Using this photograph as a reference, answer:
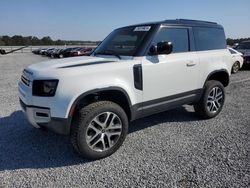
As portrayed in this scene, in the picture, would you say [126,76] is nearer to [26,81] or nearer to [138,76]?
[138,76]

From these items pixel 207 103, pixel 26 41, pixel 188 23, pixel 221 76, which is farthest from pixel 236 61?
pixel 26 41

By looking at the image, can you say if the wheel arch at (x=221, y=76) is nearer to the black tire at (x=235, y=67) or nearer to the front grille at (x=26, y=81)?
the front grille at (x=26, y=81)

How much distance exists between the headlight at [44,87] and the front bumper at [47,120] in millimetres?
199

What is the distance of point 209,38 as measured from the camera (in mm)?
5250

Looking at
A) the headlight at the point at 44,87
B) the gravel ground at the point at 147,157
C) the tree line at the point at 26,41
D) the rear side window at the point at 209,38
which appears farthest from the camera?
the tree line at the point at 26,41

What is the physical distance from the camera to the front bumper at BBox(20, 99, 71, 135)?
3.37m

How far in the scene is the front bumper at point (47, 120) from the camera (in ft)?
11.0

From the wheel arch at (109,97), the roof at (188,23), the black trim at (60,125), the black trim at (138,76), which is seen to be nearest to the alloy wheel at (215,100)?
the roof at (188,23)

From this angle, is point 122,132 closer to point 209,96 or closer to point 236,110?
point 209,96

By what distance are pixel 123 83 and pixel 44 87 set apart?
1118 mm

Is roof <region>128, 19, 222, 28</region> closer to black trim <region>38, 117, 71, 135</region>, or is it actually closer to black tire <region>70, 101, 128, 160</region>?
black tire <region>70, 101, 128, 160</region>

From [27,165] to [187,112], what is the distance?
3721 mm

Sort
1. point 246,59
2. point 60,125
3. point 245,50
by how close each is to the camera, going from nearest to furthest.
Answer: point 60,125 < point 246,59 < point 245,50

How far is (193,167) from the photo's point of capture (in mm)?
3406
